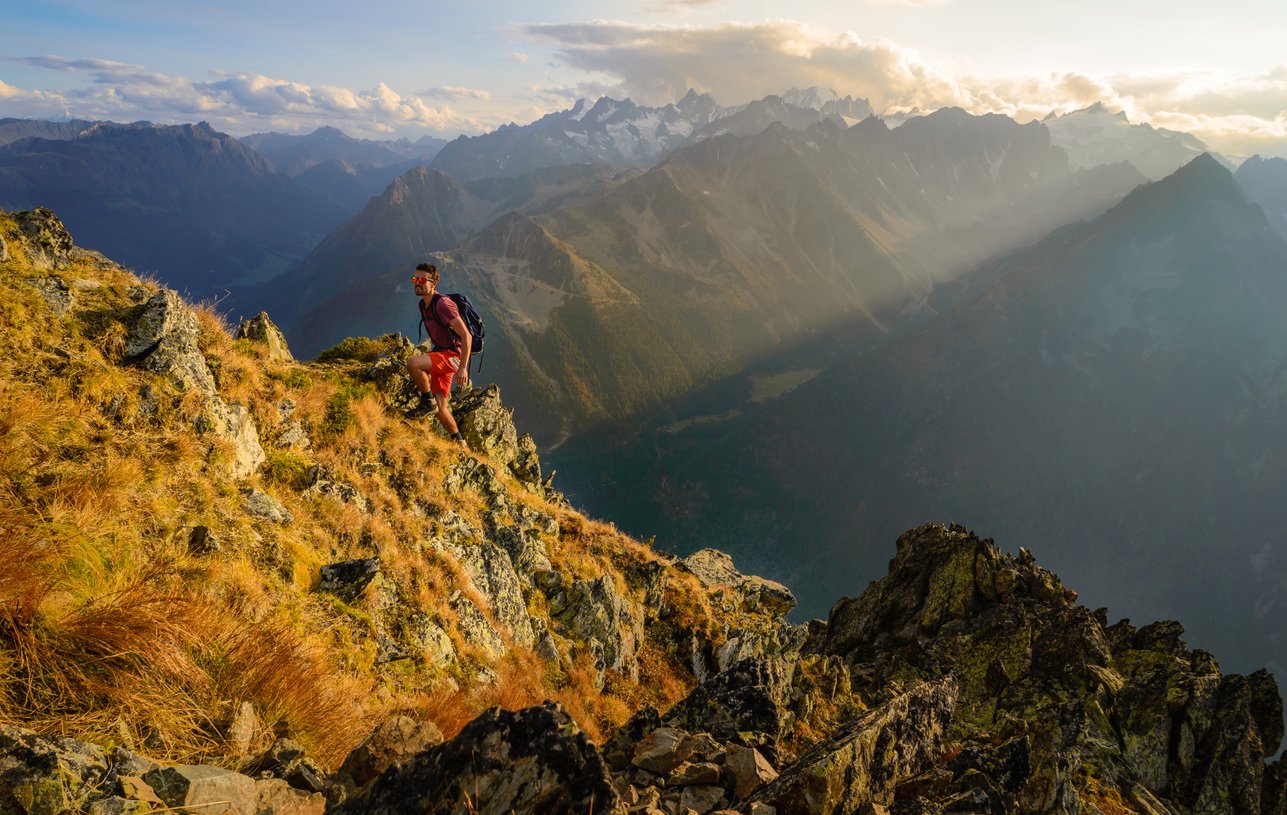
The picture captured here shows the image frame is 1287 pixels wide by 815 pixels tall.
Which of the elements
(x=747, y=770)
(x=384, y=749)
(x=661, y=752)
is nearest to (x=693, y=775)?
(x=661, y=752)

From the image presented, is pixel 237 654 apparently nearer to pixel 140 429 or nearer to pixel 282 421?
pixel 140 429

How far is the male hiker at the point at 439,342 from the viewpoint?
16.2m

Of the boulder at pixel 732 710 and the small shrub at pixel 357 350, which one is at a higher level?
the small shrub at pixel 357 350

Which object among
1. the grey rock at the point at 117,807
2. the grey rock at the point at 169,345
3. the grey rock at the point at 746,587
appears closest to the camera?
the grey rock at the point at 117,807

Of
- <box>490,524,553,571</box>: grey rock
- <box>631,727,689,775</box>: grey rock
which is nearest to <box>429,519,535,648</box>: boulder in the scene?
<box>490,524,553,571</box>: grey rock

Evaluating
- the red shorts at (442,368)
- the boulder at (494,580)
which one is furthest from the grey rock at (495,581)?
the red shorts at (442,368)

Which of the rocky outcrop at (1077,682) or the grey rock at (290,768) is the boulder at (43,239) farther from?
the rocky outcrop at (1077,682)

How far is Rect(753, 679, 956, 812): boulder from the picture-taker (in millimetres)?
6676

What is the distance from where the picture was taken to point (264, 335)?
19.5 metres

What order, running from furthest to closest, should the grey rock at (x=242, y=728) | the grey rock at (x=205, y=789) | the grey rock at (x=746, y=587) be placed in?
the grey rock at (x=746, y=587) < the grey rock at (x=242, y=728) < the grey rock at (x=205, y=789)

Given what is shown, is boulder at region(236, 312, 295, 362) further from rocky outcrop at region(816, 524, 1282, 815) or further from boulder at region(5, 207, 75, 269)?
rocky outcrop at region(816, 524, 1282, 815)

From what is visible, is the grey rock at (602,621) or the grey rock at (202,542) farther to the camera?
the grey rock at (602,621)

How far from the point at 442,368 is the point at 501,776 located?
14592 millimetres

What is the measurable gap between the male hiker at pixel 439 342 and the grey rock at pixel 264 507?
20.9ft
